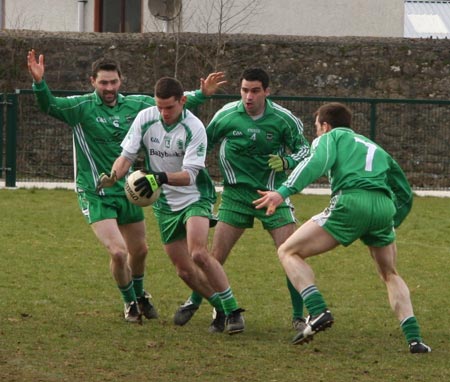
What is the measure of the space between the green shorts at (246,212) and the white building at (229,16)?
61.3 ft

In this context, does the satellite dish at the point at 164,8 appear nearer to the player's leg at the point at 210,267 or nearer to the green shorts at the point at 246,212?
the green shorts at the point at 246,212

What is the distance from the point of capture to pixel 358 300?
11953 millimetres

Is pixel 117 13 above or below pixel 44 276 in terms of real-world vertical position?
above

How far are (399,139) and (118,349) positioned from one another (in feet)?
50.7

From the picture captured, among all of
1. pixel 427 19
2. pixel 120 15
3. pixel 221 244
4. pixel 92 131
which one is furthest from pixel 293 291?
pixel 427 19

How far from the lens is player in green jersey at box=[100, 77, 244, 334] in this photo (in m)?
9.93

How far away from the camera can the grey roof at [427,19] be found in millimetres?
35531

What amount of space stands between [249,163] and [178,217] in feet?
2.66

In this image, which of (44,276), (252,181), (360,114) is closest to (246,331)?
(252,181)

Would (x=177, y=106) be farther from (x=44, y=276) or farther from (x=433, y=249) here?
(x=433, y=249)

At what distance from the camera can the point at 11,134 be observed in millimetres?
22406

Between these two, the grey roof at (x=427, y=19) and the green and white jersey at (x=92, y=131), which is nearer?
the green and white jersey at (x=92, y=131)

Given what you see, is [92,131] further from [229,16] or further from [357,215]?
[229,16]

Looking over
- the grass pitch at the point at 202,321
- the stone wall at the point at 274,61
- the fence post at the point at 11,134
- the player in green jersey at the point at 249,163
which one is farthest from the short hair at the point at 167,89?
the stone wall at the point at 274,61
